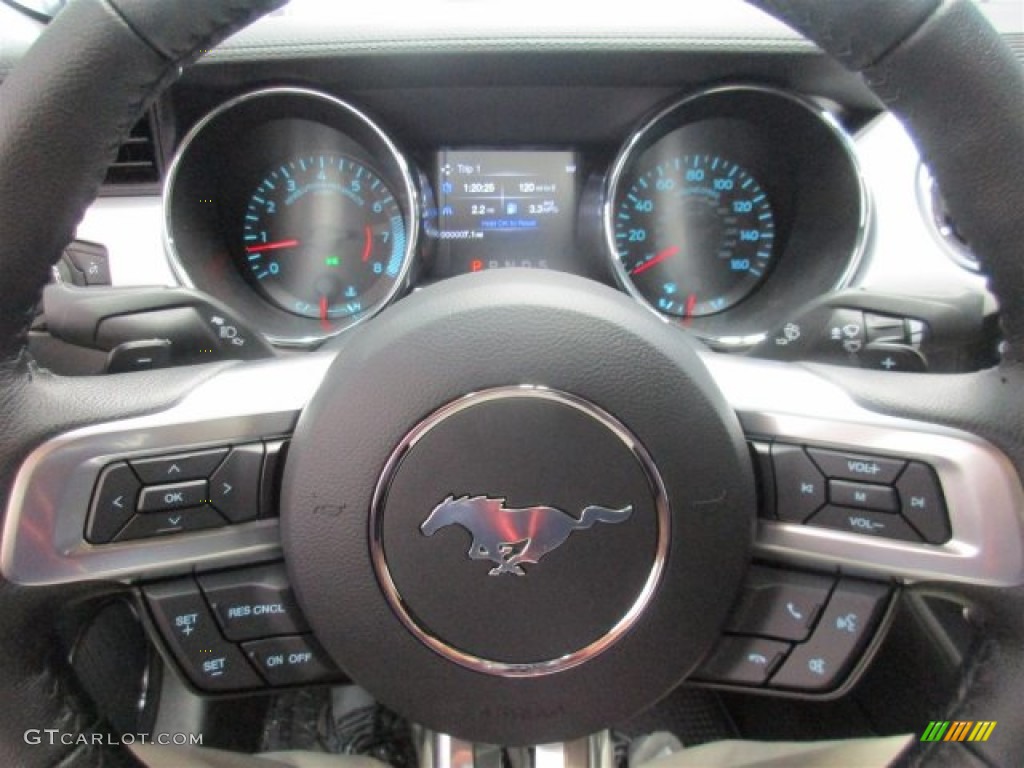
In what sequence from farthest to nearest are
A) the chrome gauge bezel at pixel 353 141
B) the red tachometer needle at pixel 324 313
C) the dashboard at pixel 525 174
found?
the red tachometer needle at pixel 324 313 < the chrome gauge bezel at pixel 353 141 < the dashboard at pixel 525 174

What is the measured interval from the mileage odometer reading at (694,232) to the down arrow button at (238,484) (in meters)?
1.28

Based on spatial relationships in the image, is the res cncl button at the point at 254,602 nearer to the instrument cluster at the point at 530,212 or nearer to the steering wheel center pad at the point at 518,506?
the steering wheel center pad at the point at 518,506

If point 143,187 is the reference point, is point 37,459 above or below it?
below

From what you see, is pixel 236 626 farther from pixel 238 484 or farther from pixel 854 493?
pixel 854 493

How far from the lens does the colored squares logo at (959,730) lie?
2.60ft

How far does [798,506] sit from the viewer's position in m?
0.85

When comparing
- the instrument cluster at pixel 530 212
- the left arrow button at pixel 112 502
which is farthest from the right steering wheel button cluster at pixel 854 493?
the instrument cluster at pixel 530 212

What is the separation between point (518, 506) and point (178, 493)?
29 cm

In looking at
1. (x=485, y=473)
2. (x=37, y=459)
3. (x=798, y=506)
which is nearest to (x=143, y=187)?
(x=37, y=459)

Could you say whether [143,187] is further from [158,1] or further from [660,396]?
[660,396]

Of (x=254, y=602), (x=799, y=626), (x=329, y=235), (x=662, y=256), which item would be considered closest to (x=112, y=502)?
(x=254, y=602)

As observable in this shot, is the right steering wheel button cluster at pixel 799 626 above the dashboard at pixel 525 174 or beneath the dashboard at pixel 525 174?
beneath

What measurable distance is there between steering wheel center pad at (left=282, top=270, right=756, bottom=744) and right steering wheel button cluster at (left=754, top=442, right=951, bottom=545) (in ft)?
0.20

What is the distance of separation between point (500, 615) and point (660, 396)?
0.22m
